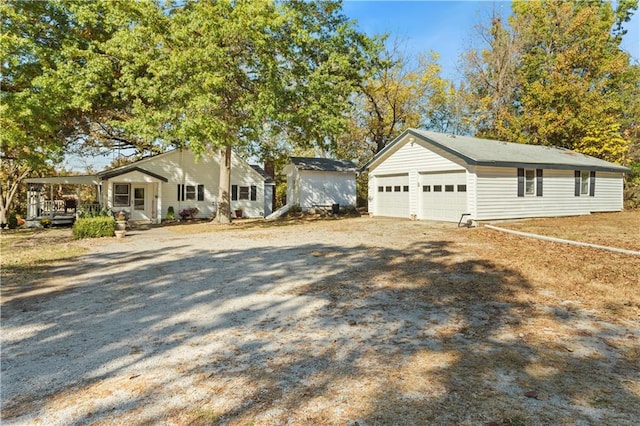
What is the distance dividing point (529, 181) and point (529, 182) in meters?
0.05

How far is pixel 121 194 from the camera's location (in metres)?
22.9

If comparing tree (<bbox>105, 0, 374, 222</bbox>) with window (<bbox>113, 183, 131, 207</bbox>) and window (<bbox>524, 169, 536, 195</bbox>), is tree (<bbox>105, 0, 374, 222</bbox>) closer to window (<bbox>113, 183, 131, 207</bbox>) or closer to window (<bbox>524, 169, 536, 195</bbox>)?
window (<bbox>113, 183, 131, 207</bbox>)

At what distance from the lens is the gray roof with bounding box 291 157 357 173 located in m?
27.4

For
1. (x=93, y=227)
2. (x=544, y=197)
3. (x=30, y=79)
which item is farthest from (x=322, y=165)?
(x=30, y=79)

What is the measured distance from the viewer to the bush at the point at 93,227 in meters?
13.6

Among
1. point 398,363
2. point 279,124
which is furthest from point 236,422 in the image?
point 279,124

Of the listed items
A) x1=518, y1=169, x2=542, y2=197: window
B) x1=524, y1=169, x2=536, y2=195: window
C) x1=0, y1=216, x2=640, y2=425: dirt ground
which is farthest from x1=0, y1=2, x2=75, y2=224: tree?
x1=524, y1=169, x2=536, y2=195: window

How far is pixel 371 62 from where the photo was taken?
65.6 feet

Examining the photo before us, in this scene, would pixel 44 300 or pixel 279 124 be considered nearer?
pixel 44 300

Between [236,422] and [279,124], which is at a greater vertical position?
[279,124]

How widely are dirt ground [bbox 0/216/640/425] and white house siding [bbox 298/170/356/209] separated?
1881 centimetres

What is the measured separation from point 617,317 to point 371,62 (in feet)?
57.6

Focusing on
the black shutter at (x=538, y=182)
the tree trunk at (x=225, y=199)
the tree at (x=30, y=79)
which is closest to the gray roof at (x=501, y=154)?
the black shutter at (x=538, y=182)

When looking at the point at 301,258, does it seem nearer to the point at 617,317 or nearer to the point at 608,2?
the point at 617,317
